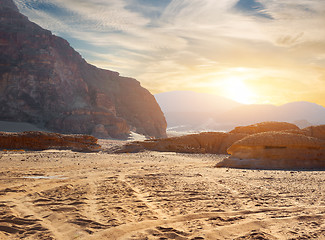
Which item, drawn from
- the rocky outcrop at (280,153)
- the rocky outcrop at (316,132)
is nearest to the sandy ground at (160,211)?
the rocky outcrop at (280,153)

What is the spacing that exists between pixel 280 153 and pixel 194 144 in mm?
17598

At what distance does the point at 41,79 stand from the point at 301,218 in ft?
208

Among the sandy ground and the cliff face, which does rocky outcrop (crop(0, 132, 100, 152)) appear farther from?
the cliff face

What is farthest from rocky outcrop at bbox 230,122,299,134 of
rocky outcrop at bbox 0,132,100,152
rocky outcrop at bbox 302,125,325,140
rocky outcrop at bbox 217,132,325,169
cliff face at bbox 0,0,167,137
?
cliff face at bbox 0,0,167,137

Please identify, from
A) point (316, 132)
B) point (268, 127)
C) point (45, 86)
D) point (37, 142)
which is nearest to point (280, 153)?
point (316, 132)

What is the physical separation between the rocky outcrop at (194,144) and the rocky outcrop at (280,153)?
14.0 meters

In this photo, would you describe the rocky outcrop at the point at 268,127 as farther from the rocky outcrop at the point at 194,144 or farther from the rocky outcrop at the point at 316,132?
the rocky outcrop at the point at 316,132

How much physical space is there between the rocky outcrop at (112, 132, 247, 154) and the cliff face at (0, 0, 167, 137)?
3162cm

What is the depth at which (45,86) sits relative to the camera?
58750mm

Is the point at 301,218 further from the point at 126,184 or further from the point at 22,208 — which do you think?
the point at 22,208

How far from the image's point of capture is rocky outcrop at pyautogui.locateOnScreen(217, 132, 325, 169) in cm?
1239

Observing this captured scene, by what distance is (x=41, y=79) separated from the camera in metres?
58.1

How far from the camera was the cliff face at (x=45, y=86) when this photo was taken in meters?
55.4

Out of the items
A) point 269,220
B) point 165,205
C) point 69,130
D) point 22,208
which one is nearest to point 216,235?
point 269,220
